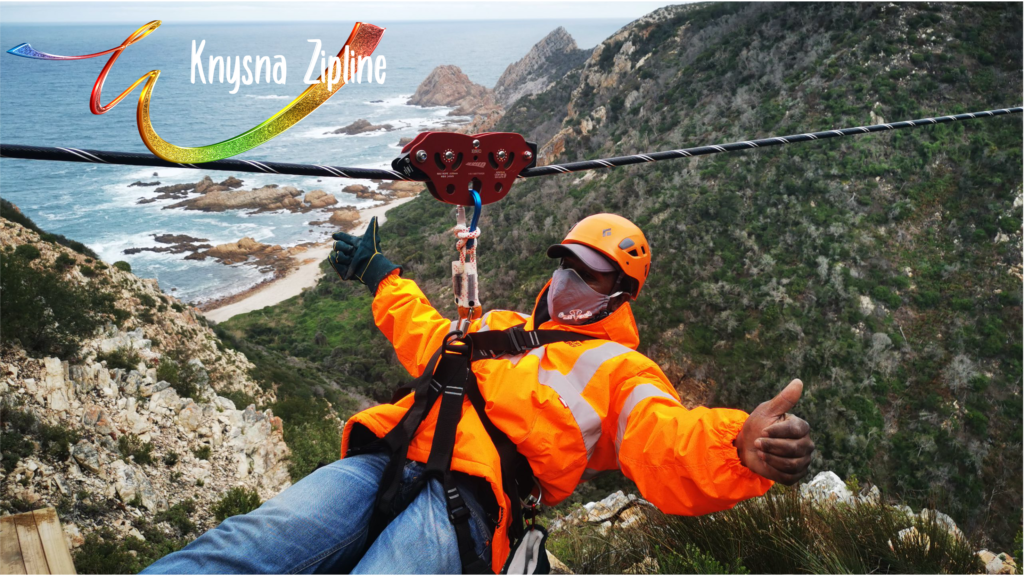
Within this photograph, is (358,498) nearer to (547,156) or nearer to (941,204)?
(941,204)

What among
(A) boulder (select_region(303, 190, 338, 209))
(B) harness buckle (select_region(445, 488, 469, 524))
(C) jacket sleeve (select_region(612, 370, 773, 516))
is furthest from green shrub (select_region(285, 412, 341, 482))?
(A) boulder (select_region(303, 190, 338, 209))

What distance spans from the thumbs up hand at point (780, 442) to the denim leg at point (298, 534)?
1.57 m

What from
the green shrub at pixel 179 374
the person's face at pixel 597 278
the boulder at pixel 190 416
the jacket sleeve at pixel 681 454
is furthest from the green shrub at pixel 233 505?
the jacket sleeve at pixel 681 454

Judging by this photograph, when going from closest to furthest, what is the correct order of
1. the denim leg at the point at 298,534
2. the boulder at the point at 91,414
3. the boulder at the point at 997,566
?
the denim leg at the point at 298,534 → the boulder at the point at 997,566 → the boulder at the point at 91,414

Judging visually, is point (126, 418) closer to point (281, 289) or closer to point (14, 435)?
point (14, 435)

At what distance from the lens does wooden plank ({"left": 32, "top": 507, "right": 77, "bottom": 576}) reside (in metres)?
2.57

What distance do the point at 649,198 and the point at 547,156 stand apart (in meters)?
14.6

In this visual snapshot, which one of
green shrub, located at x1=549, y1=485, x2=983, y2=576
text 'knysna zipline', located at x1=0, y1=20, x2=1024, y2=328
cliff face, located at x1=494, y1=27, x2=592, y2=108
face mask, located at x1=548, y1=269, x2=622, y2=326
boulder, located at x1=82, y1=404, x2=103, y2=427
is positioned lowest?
boulder, located at x1=82, y1=404, x2=103, y2=427

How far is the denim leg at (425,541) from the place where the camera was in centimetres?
206

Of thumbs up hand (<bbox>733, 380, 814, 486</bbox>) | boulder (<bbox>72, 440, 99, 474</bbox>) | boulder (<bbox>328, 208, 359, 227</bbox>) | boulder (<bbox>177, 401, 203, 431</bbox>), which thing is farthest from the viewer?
boulder (<bbox>328, 208, 359, 227</bbox>)

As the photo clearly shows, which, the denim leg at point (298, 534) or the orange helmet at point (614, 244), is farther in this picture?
the orange helmet at point (614, 244)

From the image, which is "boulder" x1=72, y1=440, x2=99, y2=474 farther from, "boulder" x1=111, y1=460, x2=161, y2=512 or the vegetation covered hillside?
the vegetation covered hillside

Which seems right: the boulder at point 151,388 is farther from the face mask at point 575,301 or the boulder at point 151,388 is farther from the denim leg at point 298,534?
the face mask at point 575,301

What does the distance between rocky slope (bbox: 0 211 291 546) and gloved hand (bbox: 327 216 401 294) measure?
4.82 metres
